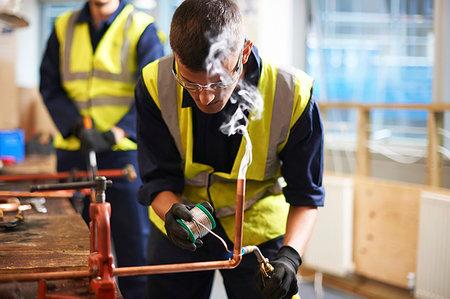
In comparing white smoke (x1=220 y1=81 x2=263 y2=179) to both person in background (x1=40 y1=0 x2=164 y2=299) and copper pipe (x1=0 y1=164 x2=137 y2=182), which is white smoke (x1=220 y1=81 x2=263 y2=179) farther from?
person in background (x1=40 y1=0 x2=164 y2=299)

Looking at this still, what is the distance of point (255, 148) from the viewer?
135cm

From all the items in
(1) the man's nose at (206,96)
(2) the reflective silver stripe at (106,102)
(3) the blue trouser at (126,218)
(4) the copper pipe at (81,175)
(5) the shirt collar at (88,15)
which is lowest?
(3) the blue trouser at (126,218)

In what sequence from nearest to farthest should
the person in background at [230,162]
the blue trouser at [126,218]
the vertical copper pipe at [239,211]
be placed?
the vertical copper pipe at [239,211] → the person in background at [230,162] → the blue trouser at [126,218]

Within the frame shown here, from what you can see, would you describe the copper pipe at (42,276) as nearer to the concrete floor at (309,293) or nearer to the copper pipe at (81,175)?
the copper pipe at (81,175)

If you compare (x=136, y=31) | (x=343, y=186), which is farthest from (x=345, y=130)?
(x=136, y=31)

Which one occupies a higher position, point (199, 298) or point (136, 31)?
point (136, 31)

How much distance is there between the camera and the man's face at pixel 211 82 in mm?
1113

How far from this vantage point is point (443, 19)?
9.51 ft

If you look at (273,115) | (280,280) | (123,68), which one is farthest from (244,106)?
(123,68)

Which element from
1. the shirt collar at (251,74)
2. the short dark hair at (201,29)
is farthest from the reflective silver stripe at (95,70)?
the short dark hair at (201,29)

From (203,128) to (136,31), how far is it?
991mm

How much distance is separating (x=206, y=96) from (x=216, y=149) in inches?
10.3

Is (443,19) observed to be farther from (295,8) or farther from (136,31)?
(136,31)

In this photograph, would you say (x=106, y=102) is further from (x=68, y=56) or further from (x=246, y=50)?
(x=246, y=50)
